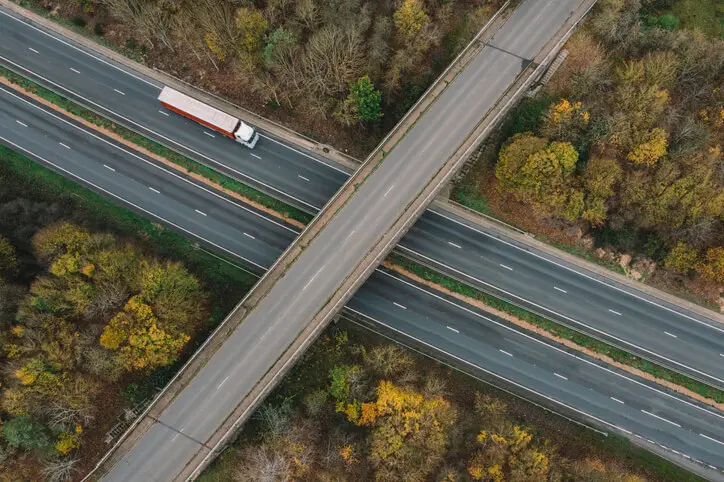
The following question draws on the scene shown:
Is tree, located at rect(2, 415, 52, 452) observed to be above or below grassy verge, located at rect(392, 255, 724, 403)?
below

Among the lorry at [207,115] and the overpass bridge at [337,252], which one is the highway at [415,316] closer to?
the overpass bridge at [337,252]

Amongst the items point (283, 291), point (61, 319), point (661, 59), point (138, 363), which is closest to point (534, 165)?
point (661, 59)

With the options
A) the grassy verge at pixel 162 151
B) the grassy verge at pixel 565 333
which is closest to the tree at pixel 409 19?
the grassy verge at pixel 162 151

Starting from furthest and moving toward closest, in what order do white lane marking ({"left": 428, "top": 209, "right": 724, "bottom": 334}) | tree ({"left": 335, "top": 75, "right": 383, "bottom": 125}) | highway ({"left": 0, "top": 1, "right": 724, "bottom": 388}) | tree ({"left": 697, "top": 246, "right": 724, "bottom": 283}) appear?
tree ({"left": 335, "top": 75, "right": 383, "bottom": 125}), white lane marking ({"left": 428, "top": 209, "right": 724, "bottom": 334}), highway ({"left": 0, "top": 1, "right": 724, "bottom": 388}), tree ({"left": 697, "top": 246, "right": 724, "bottom": 283})

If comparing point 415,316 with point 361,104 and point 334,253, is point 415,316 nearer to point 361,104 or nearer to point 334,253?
point 334,253

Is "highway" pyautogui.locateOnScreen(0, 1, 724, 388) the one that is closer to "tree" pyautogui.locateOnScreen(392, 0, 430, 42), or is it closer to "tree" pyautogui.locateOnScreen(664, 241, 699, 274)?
"tree" pyautogui.locateOnScreen(664, 241, 699, 274)

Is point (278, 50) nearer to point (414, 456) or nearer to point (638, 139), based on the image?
point (638, 139)

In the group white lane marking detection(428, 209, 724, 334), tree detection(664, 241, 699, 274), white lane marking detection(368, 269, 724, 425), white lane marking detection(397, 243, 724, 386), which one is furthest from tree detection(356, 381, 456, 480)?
tree detection(664, 241, 699, 274)

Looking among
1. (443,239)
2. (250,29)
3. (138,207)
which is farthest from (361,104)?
(138,207)
